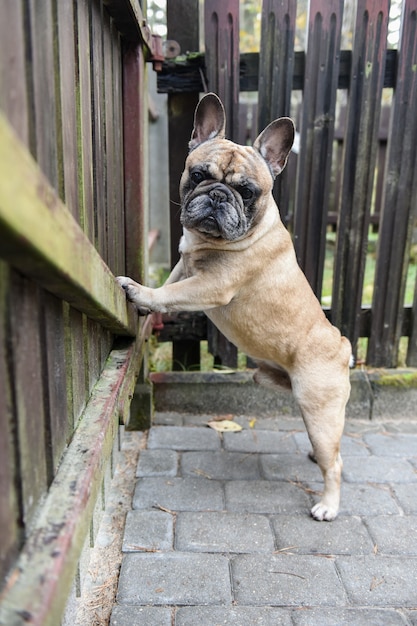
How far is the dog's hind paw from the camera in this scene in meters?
2.93

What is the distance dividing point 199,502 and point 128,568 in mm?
645

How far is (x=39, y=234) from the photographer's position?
109cm

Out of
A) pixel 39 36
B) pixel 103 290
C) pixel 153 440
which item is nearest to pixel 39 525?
pixel 103 290

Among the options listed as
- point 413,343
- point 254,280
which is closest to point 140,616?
point 254,280

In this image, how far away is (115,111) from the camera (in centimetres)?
271

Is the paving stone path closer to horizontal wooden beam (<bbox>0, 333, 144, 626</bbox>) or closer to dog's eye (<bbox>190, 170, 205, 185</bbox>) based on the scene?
horizontal wooden beam (<bbox>0, 333, 144, 626</bbox>)

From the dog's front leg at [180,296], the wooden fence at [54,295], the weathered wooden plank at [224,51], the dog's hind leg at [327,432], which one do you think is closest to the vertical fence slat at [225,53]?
the weathered wooden plank at [224,51]

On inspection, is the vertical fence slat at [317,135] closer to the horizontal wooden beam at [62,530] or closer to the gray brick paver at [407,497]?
the gray brick paver at [407,497]

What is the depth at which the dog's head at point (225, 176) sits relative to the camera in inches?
101

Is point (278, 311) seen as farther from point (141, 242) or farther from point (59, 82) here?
point (59, 82)

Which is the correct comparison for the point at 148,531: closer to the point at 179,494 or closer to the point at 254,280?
the point at 179,494

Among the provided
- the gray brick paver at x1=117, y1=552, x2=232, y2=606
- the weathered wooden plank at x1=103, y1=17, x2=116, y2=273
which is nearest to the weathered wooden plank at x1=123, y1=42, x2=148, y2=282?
the weathered wooden plank at x1=103, y1=17, x2=116, y2=273

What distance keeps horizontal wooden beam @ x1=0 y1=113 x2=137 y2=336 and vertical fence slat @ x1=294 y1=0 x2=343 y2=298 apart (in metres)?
2.51

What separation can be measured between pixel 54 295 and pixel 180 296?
1148 mm
